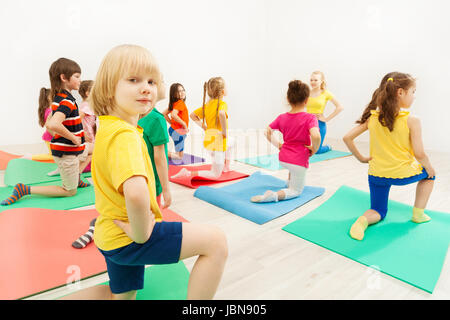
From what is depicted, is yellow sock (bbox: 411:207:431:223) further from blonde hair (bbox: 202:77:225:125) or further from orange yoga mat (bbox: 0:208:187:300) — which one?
blonde hair (bbox: 202:77:225:125)

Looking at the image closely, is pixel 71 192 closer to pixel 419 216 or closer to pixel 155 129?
pixel 155 129

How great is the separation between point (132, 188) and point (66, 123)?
85.2 inches

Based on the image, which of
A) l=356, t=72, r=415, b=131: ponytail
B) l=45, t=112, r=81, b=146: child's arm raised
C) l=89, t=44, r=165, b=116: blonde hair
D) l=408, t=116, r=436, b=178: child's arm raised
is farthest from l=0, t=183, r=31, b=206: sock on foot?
l=408, t=116, r=436, b=178: child's arm raised

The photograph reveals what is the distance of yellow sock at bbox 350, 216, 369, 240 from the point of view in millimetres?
2007

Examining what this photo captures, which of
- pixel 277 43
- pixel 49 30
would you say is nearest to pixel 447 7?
pixel 277 43

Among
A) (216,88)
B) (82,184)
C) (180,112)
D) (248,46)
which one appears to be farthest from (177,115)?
(248,46)

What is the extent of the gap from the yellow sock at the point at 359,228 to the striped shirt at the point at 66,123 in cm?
253

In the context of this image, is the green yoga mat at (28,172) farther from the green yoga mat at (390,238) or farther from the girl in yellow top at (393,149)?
the girl in yellow top at (393,149)

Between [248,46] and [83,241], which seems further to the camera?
[248,46]

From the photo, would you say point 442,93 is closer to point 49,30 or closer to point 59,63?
point 59,63

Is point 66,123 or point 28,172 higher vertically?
point 66,123

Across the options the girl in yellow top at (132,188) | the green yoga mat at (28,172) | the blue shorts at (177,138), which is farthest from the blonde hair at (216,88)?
the girl in yellow top at (132,188)

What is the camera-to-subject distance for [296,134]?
8.81 ft

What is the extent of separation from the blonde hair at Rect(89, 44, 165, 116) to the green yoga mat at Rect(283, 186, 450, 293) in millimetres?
1636
